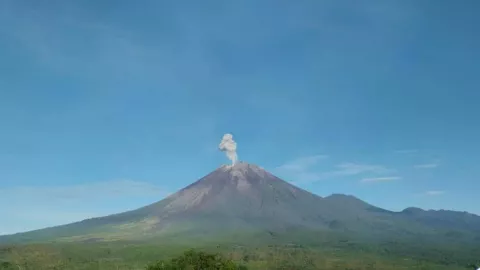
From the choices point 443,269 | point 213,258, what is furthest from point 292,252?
point 213,258

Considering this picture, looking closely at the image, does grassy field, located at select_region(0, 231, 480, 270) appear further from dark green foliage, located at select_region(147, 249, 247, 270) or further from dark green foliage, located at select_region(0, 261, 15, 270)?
dark green foliage, located at select_region(147, 249, 247, 270)

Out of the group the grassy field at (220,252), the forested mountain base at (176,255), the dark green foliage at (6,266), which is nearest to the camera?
the dark green foliage at (6,266)

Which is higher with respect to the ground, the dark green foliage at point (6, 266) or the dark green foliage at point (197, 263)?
the dark green foliage at point (197, 263)

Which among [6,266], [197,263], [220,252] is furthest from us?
[220,252]

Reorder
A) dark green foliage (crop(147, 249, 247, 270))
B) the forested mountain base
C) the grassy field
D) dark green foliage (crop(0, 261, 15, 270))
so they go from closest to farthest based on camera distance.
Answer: dark green foliage (crop(147, 249, 247, 270)) → dark green foliage (crop(0, 261, 15, 270)) → the forested mountain base → the grassy field

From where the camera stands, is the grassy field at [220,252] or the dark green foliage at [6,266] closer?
the dark green foliage at [6,266]

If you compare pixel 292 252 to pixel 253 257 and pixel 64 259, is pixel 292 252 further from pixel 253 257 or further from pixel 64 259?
pixel 64 259

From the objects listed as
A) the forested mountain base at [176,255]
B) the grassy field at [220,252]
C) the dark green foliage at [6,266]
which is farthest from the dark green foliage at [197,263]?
the grassy field at [220,252]

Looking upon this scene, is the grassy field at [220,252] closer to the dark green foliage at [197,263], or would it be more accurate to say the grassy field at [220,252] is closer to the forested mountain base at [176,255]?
the forested mountain base at [176,255]

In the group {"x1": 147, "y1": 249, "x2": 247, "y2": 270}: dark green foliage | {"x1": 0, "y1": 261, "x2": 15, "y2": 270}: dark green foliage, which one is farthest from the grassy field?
{"x1": 147, "y1": 249, "x2": 247, "y2": 270}: dark green foliage

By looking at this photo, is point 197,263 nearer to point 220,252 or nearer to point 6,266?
point 6,266

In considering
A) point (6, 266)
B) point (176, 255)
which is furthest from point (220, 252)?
point (6, 266)
